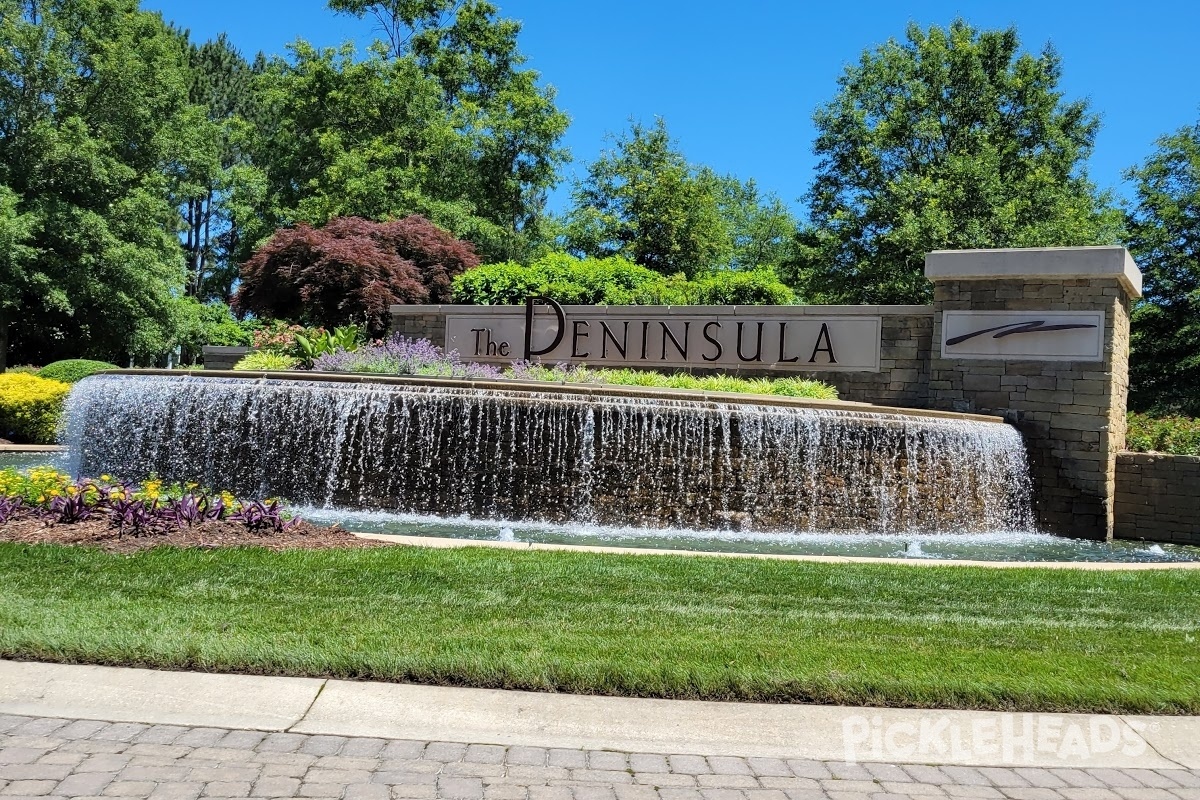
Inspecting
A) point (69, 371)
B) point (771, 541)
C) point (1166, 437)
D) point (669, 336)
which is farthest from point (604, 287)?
point (69, 371)

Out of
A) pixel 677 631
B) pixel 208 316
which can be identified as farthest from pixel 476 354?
pixel 208 316

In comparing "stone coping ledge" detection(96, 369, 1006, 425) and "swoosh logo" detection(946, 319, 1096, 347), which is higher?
"swoosh logo" detection(946, 319, 1096, 347)

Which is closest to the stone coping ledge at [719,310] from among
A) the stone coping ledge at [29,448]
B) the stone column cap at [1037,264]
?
the stone column cap at [1037,264]

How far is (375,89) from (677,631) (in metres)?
32.2

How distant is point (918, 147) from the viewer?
29781mm

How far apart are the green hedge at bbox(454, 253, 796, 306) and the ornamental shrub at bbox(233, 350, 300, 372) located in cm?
388

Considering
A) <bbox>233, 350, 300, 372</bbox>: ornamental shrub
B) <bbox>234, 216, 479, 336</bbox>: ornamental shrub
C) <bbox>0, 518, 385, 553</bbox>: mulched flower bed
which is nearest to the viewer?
<bbox>0, 518, 385, 553</bbox>: mulched flower bed

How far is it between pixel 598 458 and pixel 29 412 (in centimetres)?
1467

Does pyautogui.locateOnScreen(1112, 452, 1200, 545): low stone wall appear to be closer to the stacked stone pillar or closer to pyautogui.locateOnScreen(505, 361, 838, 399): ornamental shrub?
the stacked stone pillar

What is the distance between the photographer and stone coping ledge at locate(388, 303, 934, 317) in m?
14.8

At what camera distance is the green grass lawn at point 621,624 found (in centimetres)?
444

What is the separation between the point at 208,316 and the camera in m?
41.8

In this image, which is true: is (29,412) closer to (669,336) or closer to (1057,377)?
(669,336)

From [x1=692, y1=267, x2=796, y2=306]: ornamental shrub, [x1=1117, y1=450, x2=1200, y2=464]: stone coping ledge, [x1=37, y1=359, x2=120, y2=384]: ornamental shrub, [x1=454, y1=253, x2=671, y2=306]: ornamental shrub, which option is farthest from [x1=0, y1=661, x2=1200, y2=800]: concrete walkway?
[x1=37, y1=359, x2=120, y2=384]: ornamental shrub
